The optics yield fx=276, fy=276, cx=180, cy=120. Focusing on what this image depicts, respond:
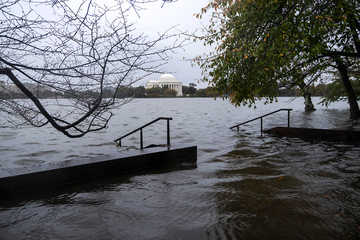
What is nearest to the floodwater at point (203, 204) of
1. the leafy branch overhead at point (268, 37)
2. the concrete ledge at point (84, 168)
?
the concrete ledge at point (84, 168)

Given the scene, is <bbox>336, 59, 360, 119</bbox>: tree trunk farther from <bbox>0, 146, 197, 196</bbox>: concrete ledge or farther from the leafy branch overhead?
<bbox>0, 146, 197, 196</bbox>: concrete ledge

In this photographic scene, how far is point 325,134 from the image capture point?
12.0m

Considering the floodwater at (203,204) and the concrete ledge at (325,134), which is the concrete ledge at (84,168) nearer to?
the floodwater at (203,204)

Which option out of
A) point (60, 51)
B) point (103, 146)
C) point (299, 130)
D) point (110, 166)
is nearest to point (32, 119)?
point (60, 51)

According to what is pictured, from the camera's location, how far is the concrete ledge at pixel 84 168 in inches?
200

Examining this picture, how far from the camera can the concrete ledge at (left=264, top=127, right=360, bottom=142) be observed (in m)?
11.2

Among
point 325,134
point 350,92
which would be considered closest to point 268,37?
point 325,134

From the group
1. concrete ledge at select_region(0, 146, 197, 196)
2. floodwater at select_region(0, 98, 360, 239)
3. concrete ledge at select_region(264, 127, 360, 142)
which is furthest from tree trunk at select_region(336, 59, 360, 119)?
concrete ledge at select_region(0, 146, 197, 196)

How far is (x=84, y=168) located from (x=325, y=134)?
1038 centimetres

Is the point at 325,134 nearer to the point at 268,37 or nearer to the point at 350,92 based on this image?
the point at 268,37

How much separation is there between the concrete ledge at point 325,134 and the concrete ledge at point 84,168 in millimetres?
7086

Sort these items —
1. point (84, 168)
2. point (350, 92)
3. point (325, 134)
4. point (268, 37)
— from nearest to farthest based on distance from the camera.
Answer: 1. point (84, 168)
2. point (268, 37)
3. point (325, 134)
4. point (350, 92)

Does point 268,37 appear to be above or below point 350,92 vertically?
above

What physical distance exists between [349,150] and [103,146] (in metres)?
10.7
